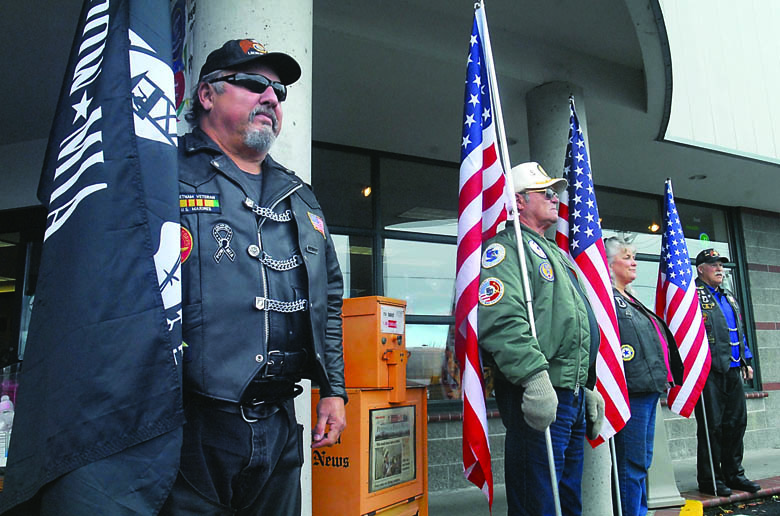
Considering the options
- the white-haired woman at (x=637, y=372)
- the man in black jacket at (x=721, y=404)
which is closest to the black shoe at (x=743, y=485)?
the man in black jacket at (x=721, y=404)

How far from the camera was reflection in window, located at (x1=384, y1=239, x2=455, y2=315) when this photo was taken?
22.3 ft

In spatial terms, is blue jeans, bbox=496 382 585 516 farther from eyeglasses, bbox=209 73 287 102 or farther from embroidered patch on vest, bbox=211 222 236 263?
eyeglasses, bbox=209 73 287 102

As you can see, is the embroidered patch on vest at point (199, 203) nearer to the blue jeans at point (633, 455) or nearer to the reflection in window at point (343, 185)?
the blue jeans at point (633, 455)

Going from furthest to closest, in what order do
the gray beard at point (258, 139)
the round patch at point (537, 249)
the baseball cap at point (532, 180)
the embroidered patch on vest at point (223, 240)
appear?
the baseball cap at point (532, 180) → the round patch at point (537, 249) → the gray beard at point (258, 139) → the embroidered patch on vest at point (223, 240)

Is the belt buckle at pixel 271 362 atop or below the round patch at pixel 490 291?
below

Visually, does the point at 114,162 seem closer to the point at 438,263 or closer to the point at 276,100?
the point at 276,100

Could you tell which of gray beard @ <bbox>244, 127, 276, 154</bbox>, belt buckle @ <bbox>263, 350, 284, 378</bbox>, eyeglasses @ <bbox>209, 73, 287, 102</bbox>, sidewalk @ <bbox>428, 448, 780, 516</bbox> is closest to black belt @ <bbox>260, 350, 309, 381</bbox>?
belt buckle @ <bbox>263, 350, 284, 378</bbox>

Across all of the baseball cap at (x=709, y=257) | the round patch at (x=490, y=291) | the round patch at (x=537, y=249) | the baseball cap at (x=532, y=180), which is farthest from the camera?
the baseball cap at (x=709, y=257)

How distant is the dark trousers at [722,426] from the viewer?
5.82 m

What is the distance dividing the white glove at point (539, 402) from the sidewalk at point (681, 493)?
9.67 ft

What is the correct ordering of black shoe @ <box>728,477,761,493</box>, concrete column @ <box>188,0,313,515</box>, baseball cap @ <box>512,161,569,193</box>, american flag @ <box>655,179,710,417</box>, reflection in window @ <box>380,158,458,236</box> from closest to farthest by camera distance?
concrete column @ <box>188,0,313,515</box>
baseball cap @ <box>512,161,569,193</box>
american flag @ <box>655,179,710,417</box>
black shoe @ <box>728,477,761,493</box>
reflection in window @ <box>380,158,458,236</box>

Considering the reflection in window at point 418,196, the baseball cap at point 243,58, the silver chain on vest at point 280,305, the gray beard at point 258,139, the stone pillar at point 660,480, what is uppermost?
the reflection in window at point 418,196

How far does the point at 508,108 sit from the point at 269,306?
4.93 metres

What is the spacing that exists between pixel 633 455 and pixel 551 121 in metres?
2.89
